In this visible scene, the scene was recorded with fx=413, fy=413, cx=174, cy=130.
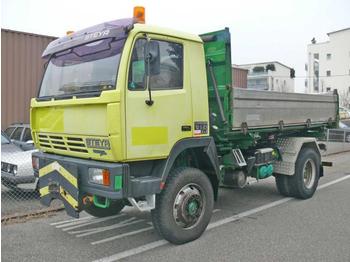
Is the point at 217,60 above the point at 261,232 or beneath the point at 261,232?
above

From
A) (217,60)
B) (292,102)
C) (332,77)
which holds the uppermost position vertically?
(332,77)

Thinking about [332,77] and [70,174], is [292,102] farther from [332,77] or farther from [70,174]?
[332,77]

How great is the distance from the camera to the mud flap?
191 inches

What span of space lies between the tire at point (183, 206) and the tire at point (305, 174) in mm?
2636

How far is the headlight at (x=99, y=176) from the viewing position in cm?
453

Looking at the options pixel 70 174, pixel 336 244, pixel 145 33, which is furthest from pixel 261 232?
pixel 145 33

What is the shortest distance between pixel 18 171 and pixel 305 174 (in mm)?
5343

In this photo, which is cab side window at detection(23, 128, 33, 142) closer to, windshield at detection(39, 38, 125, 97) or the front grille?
the front grille

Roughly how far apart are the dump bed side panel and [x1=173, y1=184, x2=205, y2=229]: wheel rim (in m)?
1.17

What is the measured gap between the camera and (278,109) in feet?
23.0

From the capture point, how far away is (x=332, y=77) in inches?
2515

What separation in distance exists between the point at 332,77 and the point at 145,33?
64.5 m

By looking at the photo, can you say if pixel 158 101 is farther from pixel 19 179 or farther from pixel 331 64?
pixel 331 64

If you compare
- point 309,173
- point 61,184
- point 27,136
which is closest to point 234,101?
point 61,184
